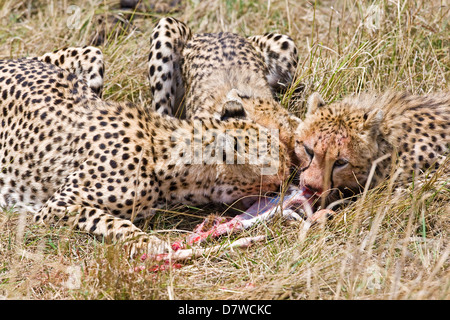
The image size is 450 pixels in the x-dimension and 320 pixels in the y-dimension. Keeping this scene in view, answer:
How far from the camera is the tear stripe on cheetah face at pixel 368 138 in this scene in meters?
4.03

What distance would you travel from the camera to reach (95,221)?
12.8 ft

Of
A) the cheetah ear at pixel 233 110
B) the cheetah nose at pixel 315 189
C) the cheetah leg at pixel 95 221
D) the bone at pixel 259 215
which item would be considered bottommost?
the cheetah leg at pixel 95 221

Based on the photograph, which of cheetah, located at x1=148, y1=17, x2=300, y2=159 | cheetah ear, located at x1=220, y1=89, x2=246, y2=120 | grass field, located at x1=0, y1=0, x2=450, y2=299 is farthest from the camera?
cheetah, located at x1=148, y1=17, x2=300, y2=159

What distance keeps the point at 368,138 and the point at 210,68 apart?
63.9 inches

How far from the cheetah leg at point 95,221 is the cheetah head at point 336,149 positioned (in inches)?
39.5

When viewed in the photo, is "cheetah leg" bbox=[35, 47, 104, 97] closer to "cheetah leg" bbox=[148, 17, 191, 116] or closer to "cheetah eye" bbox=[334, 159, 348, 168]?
"cheetah leg" bbox=[148, 17, 191, 116]

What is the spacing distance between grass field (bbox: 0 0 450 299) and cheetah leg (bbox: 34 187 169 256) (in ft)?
0.27

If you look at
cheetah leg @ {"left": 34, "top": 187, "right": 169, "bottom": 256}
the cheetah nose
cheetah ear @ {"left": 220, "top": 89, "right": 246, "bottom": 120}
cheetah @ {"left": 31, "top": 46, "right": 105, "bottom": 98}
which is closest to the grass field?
cheetah leg @ {"left": 34, "top": 187, "right": 169, "bottom": 256}

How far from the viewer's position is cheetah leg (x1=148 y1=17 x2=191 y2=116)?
5.38 m

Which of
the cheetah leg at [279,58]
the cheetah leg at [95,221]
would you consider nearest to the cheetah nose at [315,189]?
the cheetah leg at [95,221]

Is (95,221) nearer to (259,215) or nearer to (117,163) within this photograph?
(117,163)

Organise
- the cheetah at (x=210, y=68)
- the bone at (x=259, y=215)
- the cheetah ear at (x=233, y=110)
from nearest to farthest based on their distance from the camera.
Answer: the bone at (x=259, y=215), the cheetah ear at (x=233, y=110), the cheetah at (x=210, y=68)

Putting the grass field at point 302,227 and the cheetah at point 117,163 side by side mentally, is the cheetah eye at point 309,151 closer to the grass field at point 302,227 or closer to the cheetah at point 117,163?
the cheetah at point 117,163
